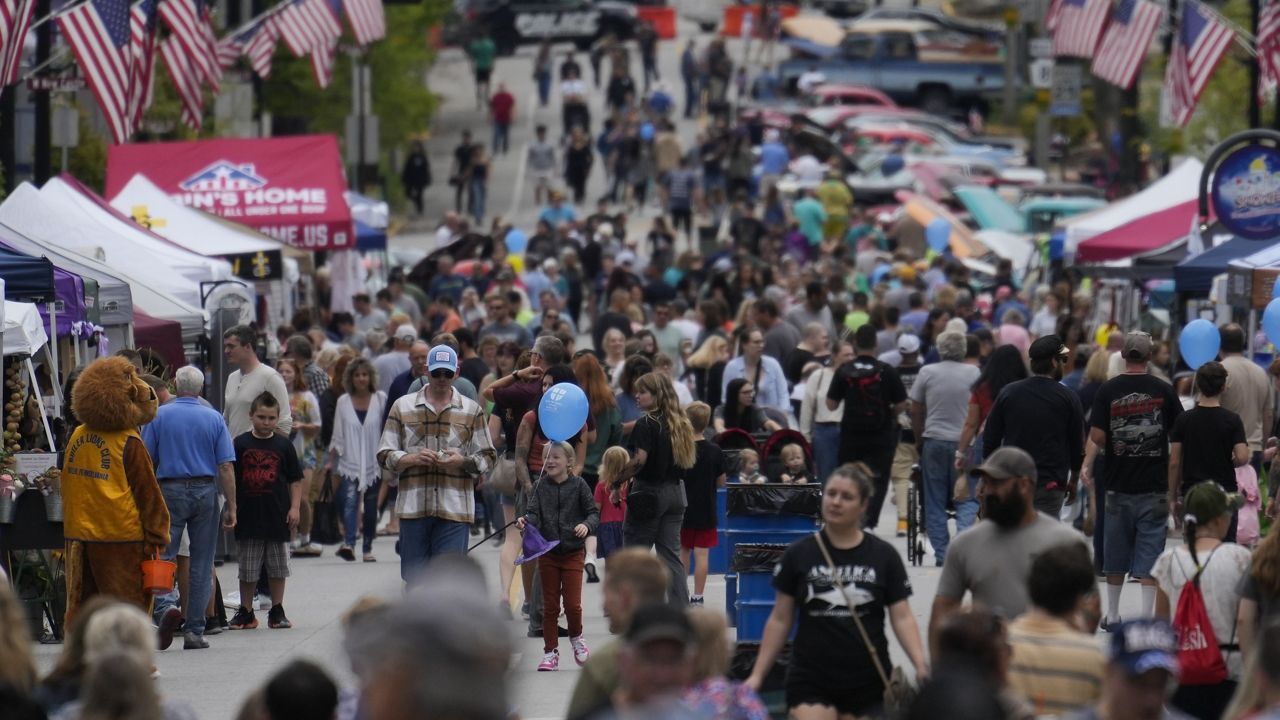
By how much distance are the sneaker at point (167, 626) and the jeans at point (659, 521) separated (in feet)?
8.52

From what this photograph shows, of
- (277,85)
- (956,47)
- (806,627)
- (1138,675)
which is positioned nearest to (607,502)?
(806,627)

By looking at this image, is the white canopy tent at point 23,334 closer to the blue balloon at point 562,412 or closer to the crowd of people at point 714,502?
the crowd of people at point 714,502

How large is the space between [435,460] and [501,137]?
1502 inches

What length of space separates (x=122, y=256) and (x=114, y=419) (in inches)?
297

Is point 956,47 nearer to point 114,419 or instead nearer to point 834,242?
point 834,242

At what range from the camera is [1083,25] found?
90.4ft

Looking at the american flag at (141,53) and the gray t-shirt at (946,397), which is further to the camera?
the american flag at (141,53)

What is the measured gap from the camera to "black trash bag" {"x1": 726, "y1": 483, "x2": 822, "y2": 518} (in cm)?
1206

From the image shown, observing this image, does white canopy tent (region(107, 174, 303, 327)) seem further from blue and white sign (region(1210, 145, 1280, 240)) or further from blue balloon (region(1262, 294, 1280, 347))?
blue balloon (region(1262, 294, 1280, 347))

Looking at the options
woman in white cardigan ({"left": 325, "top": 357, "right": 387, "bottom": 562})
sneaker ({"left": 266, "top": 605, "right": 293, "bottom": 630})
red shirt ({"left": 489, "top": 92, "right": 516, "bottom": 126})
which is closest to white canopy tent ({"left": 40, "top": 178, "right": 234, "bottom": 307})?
woman in white cardigan ({"left": 325, "top": 357, "right": 387, "bottom": 562})

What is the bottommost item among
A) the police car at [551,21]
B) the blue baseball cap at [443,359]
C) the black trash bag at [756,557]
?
the black trash bag at [756,557]

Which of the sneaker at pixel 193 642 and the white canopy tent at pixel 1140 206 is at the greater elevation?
the white canopy tent at pixel 1140 206

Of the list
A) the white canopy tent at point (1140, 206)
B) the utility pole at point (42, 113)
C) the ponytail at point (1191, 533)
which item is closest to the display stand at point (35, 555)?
the ponytail at point (1191, 533)

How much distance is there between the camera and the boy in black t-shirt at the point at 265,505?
13.7m
